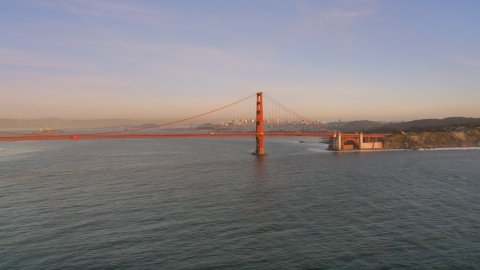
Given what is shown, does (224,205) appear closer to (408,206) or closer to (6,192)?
(408,206)

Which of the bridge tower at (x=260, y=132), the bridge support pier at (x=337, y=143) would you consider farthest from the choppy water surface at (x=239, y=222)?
the bridge support pier at (x=337, y=143)

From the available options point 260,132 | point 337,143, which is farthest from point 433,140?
point 260,132

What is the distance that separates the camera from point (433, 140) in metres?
63.3

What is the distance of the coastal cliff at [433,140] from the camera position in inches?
2425

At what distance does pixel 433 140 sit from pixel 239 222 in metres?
59.5

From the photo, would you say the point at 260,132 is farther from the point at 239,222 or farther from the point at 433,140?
the point at 433,140

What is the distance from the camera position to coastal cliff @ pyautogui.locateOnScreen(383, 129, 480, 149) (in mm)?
61591

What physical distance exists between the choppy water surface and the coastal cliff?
35998mm

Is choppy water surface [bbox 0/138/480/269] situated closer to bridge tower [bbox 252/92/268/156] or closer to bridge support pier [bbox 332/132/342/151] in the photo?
bridge tower [bbox 252/92/268/156]

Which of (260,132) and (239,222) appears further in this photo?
(260,132)

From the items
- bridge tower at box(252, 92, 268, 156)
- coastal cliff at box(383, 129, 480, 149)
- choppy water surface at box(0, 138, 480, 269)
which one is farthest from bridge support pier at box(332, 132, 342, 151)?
choppy water surface at box(0, 138, 480, 269)

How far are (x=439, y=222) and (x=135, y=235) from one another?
13.5 meters

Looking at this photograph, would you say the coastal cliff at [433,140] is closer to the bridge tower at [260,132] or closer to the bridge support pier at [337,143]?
the bridge support pier at [337,143]

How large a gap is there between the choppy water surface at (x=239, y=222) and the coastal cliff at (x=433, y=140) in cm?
3600
